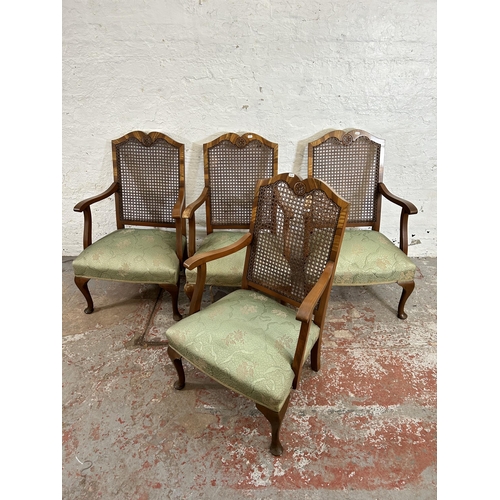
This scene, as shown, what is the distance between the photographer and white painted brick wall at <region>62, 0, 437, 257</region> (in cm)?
264

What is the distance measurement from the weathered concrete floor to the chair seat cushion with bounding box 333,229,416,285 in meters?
0.39

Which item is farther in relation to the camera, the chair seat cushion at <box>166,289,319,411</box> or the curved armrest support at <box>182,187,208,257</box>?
the curved armrest support at <box>182,187,208,257</box>

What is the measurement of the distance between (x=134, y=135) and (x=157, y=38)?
0.71 m

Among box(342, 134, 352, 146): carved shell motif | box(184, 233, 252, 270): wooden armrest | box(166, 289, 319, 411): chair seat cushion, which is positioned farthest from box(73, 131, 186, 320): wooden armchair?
box(342, 134, 352, 146): carved shell motif

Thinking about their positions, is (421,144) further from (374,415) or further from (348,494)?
(348,494)

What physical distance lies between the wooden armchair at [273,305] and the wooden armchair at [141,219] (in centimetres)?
61

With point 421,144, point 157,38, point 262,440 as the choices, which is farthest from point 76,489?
point 421,144

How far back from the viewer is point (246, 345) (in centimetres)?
164

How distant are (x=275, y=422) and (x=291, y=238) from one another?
0.88m

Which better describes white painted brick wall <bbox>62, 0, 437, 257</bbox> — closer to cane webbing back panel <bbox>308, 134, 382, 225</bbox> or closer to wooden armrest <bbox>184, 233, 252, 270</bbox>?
cane webbing back panel <bbox>308, 134, 382, 225</bbox>

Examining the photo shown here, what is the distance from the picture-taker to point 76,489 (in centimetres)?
158

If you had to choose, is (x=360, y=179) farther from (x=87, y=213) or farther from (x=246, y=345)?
(x=87, y=213)

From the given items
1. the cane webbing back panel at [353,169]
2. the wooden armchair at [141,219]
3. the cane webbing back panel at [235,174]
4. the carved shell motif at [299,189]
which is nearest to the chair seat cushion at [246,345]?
the carved shell motif at [299,189]

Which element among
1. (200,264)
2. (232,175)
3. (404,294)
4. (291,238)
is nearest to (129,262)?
(200,264)
